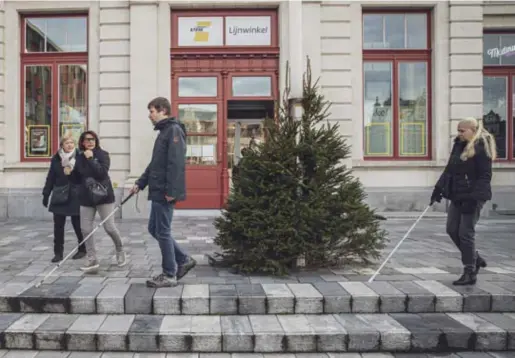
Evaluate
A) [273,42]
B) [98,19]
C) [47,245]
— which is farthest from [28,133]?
[273,42]

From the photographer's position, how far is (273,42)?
486 inches

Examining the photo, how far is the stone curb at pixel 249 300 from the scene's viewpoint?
492 cm

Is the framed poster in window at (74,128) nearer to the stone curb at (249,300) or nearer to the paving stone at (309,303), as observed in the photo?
the stone curb at (249,300)

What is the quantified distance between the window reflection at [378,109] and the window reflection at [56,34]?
7.68 m

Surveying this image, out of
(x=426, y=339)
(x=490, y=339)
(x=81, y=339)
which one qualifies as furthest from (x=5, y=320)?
(x=490, y=339)

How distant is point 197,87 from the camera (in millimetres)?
12375

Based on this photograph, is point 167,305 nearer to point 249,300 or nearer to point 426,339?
point 249,300

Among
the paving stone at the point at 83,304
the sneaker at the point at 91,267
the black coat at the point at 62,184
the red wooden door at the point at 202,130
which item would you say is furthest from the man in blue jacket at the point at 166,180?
the red wooden door at the point at 202,130

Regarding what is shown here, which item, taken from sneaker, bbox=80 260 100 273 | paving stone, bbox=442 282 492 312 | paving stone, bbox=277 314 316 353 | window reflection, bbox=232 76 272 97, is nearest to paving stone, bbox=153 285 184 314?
paving stone, bbox=277 314 316 353

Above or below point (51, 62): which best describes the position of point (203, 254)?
below

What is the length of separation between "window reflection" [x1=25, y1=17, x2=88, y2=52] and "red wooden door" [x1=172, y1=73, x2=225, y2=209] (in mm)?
2834

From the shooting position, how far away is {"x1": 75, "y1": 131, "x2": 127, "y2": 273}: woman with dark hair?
6.10m

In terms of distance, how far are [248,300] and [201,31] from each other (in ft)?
29.8

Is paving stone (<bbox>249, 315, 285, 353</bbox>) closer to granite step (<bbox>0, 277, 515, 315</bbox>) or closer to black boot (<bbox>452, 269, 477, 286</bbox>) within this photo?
granite step (<bbox>0, 277, 515, 315</bbox>)
